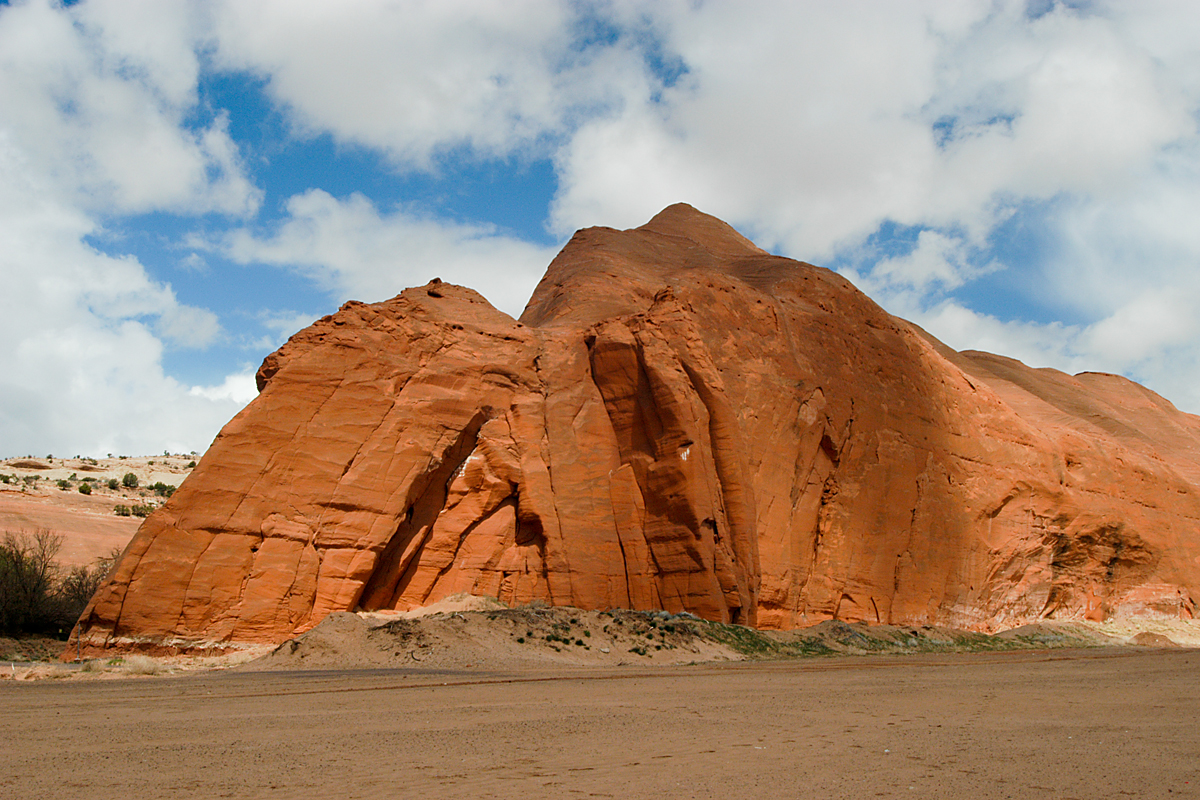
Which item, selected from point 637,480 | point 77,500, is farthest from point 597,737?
point 77,500

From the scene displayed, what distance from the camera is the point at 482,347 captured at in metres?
25.6

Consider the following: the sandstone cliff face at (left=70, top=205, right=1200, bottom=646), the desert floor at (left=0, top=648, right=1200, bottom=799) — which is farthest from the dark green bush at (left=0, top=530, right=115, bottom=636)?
the desert floor at (left=0, top=648, right=1200, bottom=799)

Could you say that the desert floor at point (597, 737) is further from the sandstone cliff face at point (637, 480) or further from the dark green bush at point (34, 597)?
the dark green bush at point (34, 597)

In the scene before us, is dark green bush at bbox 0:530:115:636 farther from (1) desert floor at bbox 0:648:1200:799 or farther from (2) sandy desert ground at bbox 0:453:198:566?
(1) desert floor at bbox 0:648:1200:799

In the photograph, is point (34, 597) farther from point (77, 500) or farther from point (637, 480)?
point (77, 500)

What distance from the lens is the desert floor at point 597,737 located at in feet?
23.9

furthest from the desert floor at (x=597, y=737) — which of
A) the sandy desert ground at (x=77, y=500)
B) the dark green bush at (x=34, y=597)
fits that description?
the sandy desert ground at (x=77, y=500)

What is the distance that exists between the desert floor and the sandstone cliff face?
4.76 meters

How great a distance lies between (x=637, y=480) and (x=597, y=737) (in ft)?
52.3

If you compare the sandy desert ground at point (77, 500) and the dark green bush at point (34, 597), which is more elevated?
the sandy desert ground at point (77, 500)

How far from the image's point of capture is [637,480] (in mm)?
25531

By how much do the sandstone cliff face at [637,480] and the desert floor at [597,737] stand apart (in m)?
4.76

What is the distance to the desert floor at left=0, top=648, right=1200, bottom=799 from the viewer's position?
7.29m

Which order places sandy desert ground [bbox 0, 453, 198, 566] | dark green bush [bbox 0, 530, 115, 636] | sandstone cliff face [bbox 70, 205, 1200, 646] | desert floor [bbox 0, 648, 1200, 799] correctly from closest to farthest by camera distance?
desert floor [bbox 0, 648, 1200, 799] < sandstone cliff face [bbox 70, 205, 1200, 646] < dark green bush [bbox 0, 530, 115, 636] < sandy desert ground [bbox 0, 453, 198, 566]
